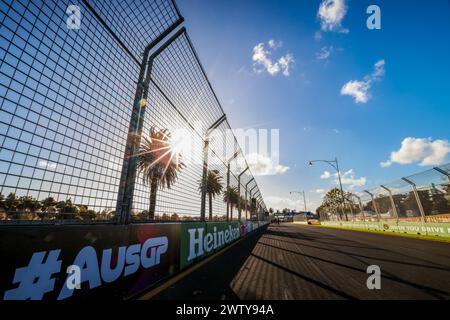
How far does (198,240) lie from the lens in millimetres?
4941

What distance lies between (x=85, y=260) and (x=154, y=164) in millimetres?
1842

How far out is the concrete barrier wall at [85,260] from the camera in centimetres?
150

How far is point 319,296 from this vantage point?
8.61 feet

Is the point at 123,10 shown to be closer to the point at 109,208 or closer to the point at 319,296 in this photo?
the point at 109,208

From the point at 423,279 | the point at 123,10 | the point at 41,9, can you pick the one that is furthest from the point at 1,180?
the point at 423,279

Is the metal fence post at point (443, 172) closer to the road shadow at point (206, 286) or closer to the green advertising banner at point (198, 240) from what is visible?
the green advertising banner at point (198, 240)

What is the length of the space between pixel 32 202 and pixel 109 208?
0.92 metres

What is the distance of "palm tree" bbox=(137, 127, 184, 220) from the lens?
3.36 meters

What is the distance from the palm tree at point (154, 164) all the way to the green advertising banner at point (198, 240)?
102 centimetres

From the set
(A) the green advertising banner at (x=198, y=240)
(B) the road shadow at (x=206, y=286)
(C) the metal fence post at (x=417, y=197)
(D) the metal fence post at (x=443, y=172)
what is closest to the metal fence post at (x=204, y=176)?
(A) the green advertising banner at (x=198, y=240)

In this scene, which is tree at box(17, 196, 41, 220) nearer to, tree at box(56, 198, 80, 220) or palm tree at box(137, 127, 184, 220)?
tree at box(56, 198, 80, 220)

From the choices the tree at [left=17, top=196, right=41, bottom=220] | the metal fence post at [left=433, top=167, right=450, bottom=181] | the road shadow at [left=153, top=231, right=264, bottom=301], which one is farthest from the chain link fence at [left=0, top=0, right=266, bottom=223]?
the metal fence post at [left=433, top=167, right=450, bottom=181]

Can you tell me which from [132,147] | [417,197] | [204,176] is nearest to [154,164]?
[132,147]
